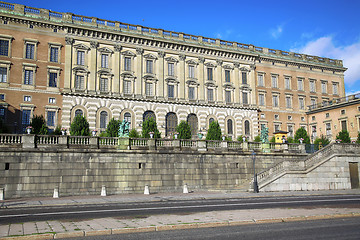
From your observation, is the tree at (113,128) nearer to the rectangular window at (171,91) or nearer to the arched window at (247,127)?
the rectangular window at (171,91)

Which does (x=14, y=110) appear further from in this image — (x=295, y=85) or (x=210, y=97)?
(x=295, y=85)

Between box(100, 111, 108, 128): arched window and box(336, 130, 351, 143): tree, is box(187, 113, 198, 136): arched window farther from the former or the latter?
box(336, 130, 351, 143): tree

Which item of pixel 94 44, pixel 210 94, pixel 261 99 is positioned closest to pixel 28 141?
pixel 94 44

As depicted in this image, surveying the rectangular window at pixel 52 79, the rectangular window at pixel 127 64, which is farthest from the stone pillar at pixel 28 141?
the rectangular window at pixel 127 64

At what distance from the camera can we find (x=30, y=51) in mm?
48531

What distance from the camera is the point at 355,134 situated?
58.6 metres

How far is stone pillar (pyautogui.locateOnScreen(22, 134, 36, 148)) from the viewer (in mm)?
29750

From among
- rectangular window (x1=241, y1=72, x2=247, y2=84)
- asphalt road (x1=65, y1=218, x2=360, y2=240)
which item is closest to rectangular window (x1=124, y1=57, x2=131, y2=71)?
rectangular window (x1=241, y1=72, x2=247, y2=84)

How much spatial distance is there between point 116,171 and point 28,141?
841cm

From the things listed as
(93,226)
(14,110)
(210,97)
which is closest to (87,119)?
(14,110)

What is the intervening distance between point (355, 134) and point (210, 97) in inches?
1032

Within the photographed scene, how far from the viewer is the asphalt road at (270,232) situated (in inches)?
472

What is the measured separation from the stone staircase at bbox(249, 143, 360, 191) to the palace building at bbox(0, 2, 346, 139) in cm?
2256

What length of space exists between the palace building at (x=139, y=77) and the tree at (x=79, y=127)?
4.04 m
